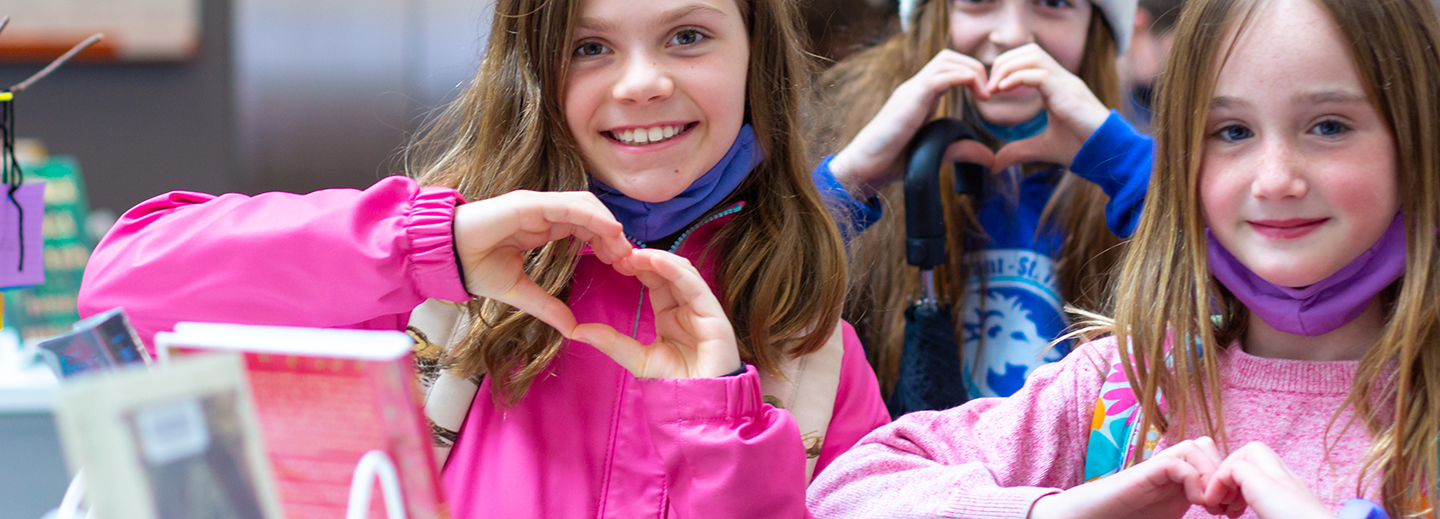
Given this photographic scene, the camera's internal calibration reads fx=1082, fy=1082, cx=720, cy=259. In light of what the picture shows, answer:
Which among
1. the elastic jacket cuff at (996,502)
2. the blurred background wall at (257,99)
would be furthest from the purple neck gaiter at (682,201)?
the blurred background wall at (257,99)

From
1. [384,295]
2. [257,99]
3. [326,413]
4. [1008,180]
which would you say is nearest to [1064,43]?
[1008,180]

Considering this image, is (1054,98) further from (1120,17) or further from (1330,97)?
(1330,97)

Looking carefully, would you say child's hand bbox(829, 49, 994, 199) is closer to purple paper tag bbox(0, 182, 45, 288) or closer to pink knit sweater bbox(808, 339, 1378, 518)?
pink knit sweater bbox(808, 339, 1378, 518)

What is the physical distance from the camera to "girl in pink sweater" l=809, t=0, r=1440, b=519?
0.91 meters

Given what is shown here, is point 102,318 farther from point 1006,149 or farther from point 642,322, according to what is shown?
point 1006,149

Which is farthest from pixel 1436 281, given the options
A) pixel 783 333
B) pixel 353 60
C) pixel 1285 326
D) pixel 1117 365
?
pixel 353 60

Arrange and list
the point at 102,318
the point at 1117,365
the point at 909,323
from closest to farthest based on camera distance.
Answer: the point at 102,318 → the point at 1117,365 → the point at 909,323

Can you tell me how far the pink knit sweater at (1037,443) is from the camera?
95 centimetres

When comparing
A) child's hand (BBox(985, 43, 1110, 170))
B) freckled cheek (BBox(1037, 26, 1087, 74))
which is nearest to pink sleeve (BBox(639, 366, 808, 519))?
child's hand (BBox(985, 43, 1110, 170))

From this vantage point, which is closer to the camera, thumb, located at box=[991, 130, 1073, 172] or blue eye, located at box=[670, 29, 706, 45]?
blue eye, located at box=[670, 29, 706, 45]

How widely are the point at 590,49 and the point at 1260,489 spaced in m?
0.73

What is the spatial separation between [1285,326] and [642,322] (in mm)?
611

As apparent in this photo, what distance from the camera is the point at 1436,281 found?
916 millimetres

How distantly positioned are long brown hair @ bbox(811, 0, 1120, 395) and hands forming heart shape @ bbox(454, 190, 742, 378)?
1.42ft
